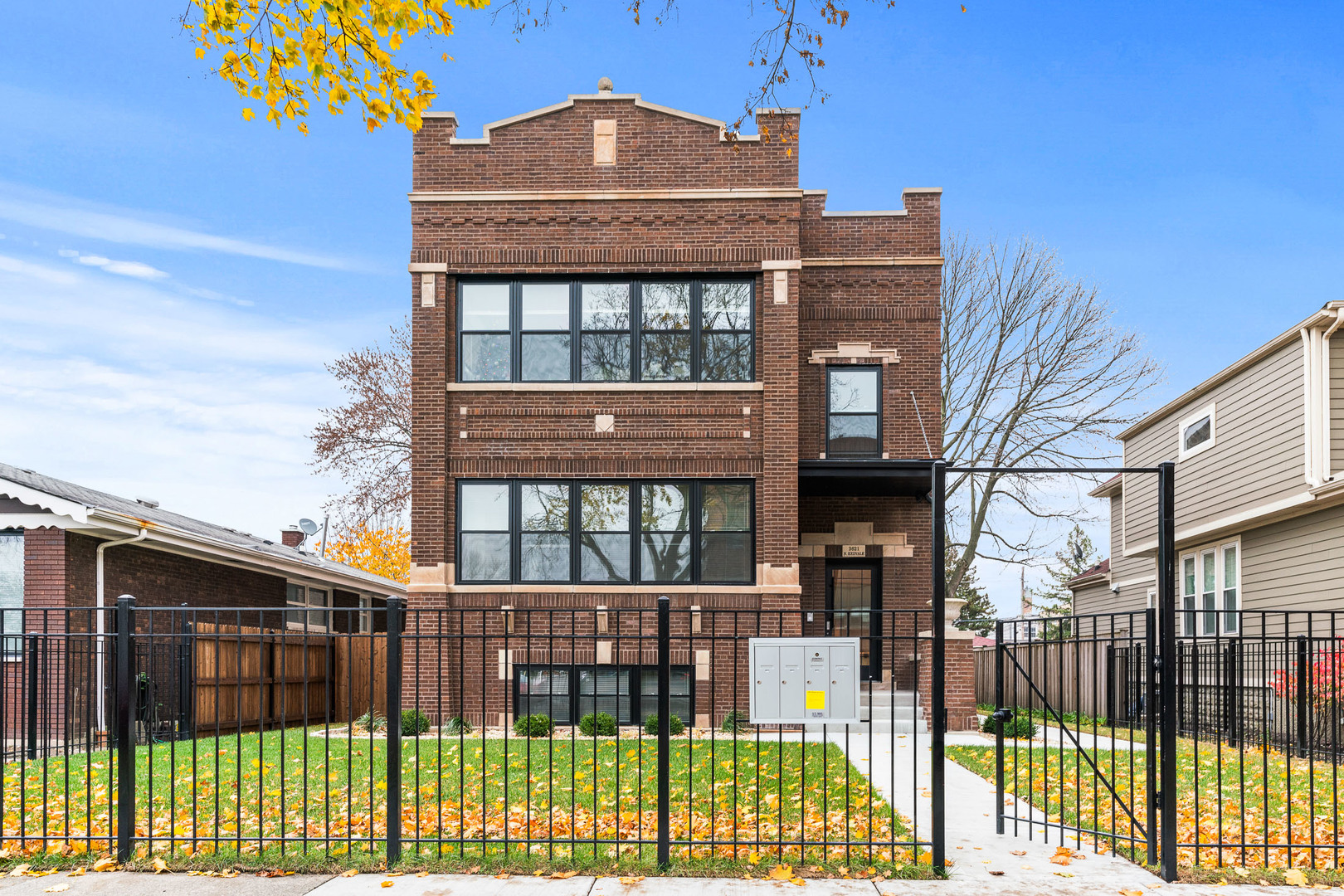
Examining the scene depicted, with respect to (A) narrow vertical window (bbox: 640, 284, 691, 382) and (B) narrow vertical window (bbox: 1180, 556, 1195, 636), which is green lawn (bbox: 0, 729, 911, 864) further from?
(B) narrow vertical window (bbox: 1180, 556, 1195, 636)

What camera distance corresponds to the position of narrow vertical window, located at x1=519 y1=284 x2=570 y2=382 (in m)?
18.7

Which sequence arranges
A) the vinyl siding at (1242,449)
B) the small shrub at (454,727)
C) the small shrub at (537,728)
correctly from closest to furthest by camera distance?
the small shrub at (537,728)
the small shrub at (454,727)
the vinyl siding at (1242,449)

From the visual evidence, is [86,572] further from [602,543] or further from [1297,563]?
[1297,563]

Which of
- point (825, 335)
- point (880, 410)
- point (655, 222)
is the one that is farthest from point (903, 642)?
point (655, 222)

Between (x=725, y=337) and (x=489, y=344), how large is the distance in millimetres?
3856

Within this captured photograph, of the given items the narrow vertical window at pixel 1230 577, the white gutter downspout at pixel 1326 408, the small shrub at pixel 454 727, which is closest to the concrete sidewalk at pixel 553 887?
the small shrub at pixel 454 727

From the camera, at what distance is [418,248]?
1867cm

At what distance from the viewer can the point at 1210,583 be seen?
22016 mm

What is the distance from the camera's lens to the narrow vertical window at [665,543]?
1850 cm

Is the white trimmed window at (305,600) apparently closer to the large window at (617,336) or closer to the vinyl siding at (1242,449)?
the large window at (617,336)

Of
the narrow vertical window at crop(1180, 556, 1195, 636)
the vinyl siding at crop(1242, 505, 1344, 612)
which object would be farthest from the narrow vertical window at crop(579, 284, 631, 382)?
the narrow vertical window at crop(1180, 556, 1195, 636)

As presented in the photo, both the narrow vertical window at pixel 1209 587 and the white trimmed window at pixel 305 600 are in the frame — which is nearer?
the narrow vertical window at pixel 1209 587

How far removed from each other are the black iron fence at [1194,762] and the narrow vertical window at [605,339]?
27.0ft

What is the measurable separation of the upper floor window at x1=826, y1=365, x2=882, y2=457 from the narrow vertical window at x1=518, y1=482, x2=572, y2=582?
495 centimetres
